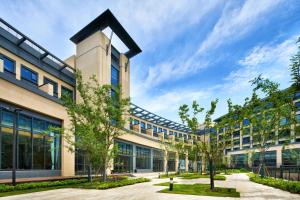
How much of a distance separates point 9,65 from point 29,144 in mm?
8990

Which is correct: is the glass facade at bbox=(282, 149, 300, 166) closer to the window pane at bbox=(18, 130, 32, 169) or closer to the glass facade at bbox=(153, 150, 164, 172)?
the window pane at bbox=(18, 130, 32, 169)

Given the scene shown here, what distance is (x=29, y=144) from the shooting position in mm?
27203

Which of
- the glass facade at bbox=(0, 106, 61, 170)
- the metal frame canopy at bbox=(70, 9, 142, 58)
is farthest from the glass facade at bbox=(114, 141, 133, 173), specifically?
the metal frame canopy at bbox=(70, 9, 142, 58)

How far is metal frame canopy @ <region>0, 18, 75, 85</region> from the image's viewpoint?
27953 millimetres

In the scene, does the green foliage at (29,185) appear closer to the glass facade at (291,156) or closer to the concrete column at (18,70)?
the concrete column at (18,70)

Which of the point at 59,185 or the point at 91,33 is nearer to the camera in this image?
the point at 59,185

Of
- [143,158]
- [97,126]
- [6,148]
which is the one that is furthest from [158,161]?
[6,148]

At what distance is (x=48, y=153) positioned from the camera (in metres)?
30.2

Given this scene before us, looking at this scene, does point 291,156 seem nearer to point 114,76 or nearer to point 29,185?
point 114,76

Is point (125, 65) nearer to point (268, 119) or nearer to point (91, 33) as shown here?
point (91, 33)

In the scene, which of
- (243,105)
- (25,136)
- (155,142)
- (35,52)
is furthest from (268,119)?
(155,142)

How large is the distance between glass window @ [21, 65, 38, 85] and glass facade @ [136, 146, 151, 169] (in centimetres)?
3218

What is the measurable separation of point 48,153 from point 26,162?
12.2 feet

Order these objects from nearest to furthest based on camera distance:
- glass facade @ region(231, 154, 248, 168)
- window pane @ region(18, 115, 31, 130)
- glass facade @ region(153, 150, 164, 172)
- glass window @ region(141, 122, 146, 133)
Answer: window pane @ region(18, 115, 31, 130) < glass window @ region(141, 122, 146, 133) < glass facade @ region(153, 150, 164, 172) < glass facade @ region(231, 154, 248, 168)
